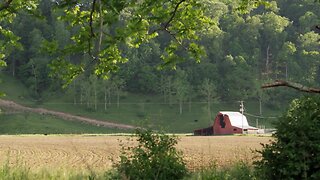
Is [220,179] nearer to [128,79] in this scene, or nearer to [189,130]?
[189,130]

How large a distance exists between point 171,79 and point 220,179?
10282 centimetres

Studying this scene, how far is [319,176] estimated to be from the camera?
7.10 meters

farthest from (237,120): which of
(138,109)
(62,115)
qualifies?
(62,115)

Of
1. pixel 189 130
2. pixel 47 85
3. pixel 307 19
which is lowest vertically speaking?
pixel 189 130

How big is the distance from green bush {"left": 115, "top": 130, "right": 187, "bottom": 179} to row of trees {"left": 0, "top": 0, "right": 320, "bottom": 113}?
9030 centimetres

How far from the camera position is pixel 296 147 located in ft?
24.5

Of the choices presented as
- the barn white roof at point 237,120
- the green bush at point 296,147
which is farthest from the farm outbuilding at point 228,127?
the green bush at point 296,147

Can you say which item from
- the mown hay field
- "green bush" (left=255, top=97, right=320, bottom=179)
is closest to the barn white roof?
the mown hay field

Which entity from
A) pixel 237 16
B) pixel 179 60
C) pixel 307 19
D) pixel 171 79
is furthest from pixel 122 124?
pixel 179 60

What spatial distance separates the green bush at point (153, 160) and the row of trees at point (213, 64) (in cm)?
9030

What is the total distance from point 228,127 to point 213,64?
48994 millimetres

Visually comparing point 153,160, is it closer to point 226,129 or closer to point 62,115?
point 226,129

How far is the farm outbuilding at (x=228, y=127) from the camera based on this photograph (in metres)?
71.6

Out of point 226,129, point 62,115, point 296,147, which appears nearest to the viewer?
point 296,147
